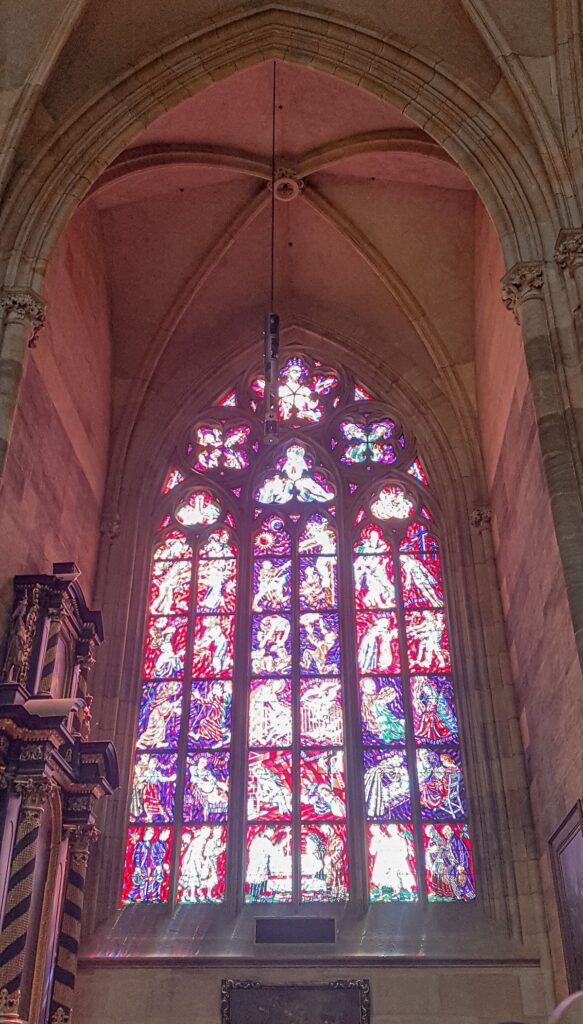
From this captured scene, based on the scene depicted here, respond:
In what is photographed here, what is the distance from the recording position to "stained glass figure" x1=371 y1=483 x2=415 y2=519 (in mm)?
12703

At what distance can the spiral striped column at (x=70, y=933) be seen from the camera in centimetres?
824

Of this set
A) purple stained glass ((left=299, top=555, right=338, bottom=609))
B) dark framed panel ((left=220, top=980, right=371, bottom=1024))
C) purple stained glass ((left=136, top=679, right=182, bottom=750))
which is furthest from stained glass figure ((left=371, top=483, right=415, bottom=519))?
dark framed panel ((left=220, top=980, right=371, bottom=1024))

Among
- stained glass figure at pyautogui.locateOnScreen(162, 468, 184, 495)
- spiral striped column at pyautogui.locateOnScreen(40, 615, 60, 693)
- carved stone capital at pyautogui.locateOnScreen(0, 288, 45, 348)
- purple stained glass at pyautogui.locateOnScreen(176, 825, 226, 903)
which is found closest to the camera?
spiral striped column at pyautogui.locateOnScreen(40, 615, 60, 693)

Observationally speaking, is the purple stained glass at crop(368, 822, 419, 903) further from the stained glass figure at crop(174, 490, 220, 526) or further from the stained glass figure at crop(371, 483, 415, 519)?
the stained glass figure at crop(174, 490, 220, 526)

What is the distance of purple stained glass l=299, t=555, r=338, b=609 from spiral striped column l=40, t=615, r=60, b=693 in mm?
3611

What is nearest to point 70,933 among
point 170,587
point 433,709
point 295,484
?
point 433,709

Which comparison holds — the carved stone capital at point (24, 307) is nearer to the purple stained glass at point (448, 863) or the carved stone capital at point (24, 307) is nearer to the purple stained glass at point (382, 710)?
the purple stained glass at point (382, 710)

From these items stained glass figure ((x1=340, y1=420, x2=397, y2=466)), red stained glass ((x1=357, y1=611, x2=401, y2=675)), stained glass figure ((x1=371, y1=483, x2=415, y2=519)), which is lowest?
red stained glass ((x1=357, y1=611, x2=401, y2=675))

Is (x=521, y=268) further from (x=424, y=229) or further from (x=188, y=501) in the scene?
(x=188, y=501)

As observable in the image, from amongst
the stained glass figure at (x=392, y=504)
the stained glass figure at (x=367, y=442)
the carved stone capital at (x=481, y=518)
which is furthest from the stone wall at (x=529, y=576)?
the stained glass figure at (x=367, y=442)

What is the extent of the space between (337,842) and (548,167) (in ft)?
23.5

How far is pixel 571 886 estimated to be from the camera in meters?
8.23

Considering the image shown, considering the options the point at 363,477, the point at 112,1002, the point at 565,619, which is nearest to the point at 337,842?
the point at 112,1002

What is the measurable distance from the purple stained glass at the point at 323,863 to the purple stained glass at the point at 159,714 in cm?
193
